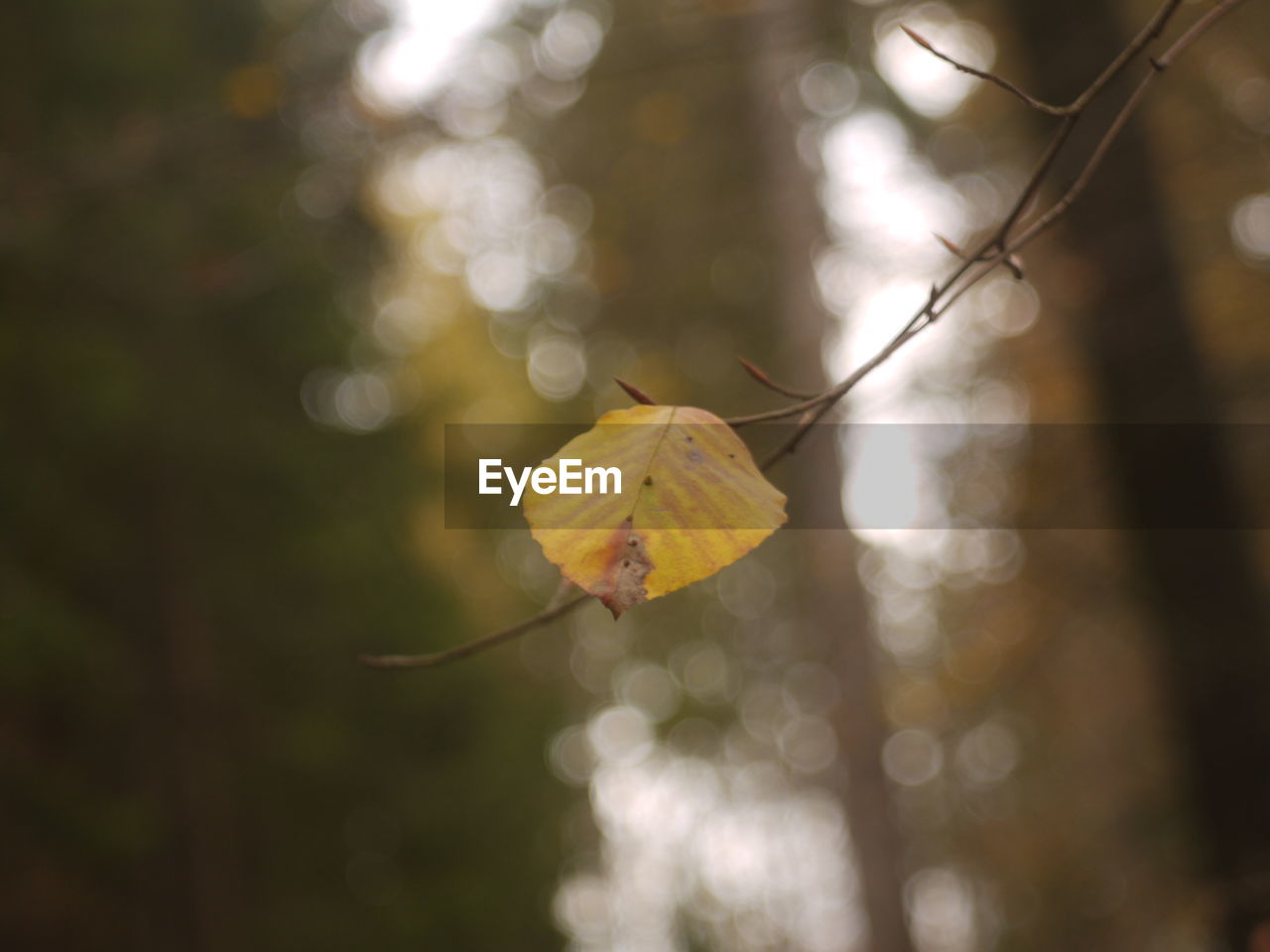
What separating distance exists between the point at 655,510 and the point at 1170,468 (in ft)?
5.15

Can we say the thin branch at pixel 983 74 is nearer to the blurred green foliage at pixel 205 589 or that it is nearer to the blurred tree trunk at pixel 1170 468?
the blurred tree trunk at pixel 1170 468

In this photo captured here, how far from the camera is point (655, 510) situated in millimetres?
392

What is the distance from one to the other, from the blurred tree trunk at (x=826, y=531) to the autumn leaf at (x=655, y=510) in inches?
114

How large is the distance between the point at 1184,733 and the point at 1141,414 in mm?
597

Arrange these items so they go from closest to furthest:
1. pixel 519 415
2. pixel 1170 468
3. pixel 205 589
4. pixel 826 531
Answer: pixel 1170 468
pixel 205 589
pixel 826 531
pixel 519 415

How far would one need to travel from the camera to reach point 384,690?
157 inches

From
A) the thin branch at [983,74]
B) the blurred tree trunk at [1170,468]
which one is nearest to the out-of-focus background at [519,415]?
the blurred tree trunk at [1170,468]

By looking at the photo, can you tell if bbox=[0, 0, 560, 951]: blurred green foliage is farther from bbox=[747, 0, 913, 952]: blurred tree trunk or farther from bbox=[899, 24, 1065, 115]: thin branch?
bbox=[899, 24, 1065, 115]: thin branch

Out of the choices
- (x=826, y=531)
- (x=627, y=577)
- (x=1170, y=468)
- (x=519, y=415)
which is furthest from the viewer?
(x=519, y=415)

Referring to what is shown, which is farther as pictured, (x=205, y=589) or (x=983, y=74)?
(x=205, y=589)

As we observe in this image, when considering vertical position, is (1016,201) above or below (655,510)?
above

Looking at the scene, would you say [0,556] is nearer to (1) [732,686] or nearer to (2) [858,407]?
(2) [858,407]

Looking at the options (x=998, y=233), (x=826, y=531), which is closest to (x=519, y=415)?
(x=826, y=531)

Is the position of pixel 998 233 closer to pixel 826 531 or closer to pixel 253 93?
pixel 253 93
